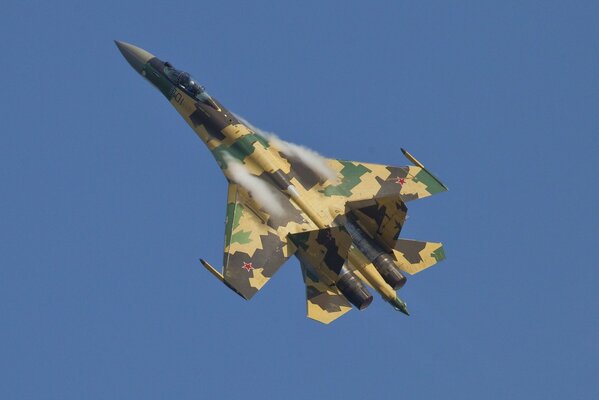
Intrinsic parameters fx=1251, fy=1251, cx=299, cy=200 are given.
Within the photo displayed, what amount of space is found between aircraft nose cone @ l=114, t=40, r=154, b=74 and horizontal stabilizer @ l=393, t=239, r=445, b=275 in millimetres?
12363

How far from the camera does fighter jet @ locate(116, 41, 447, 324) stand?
130ft

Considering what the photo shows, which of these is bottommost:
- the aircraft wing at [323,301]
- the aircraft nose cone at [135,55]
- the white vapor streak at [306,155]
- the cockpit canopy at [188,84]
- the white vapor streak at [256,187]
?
the aircraft wing at [323,301]

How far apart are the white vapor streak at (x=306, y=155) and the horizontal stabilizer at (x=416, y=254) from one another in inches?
155

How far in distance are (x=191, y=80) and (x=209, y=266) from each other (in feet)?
27.9

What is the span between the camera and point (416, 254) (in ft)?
135

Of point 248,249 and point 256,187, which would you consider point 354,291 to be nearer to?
point 248,249

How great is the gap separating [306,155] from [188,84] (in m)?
5.11

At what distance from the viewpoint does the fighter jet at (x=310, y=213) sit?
130 feet

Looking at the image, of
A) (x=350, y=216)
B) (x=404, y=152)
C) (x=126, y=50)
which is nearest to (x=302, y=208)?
(x=350, y=216)

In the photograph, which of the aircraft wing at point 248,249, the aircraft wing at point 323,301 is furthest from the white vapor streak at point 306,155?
the aircraft wing at point 323,301

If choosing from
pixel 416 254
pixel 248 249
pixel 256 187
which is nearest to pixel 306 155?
pixel 256 187

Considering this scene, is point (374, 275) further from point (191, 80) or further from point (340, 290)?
point (191, 80)

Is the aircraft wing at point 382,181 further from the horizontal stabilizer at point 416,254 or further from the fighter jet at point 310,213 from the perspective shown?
the horizontal stabilizer at point 416,254

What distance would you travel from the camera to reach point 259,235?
4131 cm
